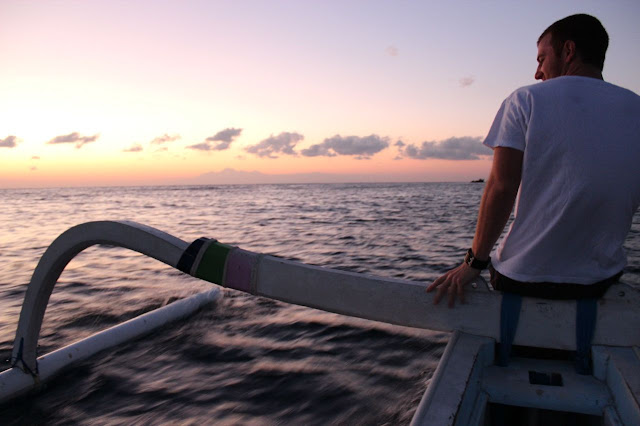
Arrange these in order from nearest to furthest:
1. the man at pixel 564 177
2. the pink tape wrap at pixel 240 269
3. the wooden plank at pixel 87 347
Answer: the man at pixel 564 177, the pink tape wrap at pixel 240 269, the wooden plank at pixel 87 347

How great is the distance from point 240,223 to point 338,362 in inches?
548

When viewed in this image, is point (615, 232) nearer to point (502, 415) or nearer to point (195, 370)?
point (502, 415)

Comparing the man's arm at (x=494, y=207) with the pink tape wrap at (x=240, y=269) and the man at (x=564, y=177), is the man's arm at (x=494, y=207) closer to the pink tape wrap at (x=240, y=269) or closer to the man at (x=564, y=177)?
the man at (x=564, y=177)

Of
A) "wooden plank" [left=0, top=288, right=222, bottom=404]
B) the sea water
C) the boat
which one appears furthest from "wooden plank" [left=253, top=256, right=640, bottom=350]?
"wooden plank" [left=0, top=288, right=222, bottom=404]

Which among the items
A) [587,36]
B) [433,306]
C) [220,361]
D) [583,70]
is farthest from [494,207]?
[220,361]

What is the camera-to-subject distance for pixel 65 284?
24.4ft

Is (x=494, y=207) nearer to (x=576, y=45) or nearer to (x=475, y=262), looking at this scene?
(x=475, y=262)

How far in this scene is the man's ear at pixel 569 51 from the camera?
1.88 metres

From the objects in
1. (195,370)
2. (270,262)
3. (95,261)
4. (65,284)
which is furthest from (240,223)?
(270,262)

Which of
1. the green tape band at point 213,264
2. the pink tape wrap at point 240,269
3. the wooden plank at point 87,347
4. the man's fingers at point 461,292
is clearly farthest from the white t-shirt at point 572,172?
the wooden plank at point 87,347

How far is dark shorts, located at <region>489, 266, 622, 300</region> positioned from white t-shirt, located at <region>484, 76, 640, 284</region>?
0.03 meters

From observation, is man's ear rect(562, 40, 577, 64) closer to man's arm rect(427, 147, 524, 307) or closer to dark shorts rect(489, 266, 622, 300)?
man's arm rect(427, 147, 524, 307)

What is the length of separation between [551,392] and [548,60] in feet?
4.83

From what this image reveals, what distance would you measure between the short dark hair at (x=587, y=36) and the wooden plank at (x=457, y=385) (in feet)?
4.41
